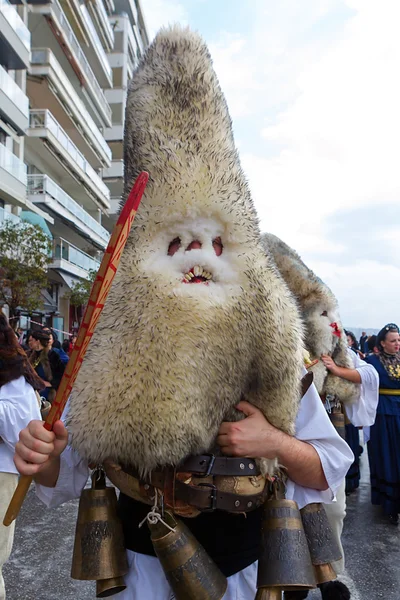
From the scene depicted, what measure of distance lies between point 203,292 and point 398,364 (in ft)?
14.0

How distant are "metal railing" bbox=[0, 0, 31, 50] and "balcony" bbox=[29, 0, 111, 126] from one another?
11.5 feet

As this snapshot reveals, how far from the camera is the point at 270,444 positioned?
142cm

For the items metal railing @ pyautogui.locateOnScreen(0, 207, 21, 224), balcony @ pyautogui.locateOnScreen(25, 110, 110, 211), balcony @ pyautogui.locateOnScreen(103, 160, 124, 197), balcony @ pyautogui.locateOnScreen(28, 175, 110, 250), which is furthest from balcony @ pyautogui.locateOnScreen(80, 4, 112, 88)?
metal railing @ pyautogui.locateOnScreen(0, 207, 21, 224)

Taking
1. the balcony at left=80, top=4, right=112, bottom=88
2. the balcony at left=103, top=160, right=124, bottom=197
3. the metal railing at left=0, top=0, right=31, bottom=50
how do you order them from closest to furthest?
the metal railing at left=0, top=0, right=31, bottom=50 → the balcony at left=80, top=4, right=112, bottom=88 → the balcony at left=103, top=160, right=124, bottom=197

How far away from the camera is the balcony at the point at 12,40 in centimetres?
1641

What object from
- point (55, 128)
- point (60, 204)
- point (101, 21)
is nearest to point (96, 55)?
point (101, 21)

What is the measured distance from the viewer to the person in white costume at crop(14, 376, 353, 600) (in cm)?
140

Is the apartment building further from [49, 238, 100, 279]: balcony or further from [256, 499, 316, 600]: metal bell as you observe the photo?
[256, 499, 316, 600]: metal bell

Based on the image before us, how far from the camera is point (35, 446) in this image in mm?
1163

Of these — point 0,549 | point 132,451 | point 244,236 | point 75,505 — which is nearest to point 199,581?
point 132,451

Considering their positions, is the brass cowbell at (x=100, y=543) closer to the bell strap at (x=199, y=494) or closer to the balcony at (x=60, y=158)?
the bell strap at (x=199, y=494)

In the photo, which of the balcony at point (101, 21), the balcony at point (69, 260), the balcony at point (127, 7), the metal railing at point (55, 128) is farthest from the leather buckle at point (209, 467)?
the balcony at point (127, 7)

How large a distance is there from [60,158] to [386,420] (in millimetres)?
21790

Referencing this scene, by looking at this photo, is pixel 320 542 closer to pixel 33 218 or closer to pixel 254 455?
pixel 254 455
